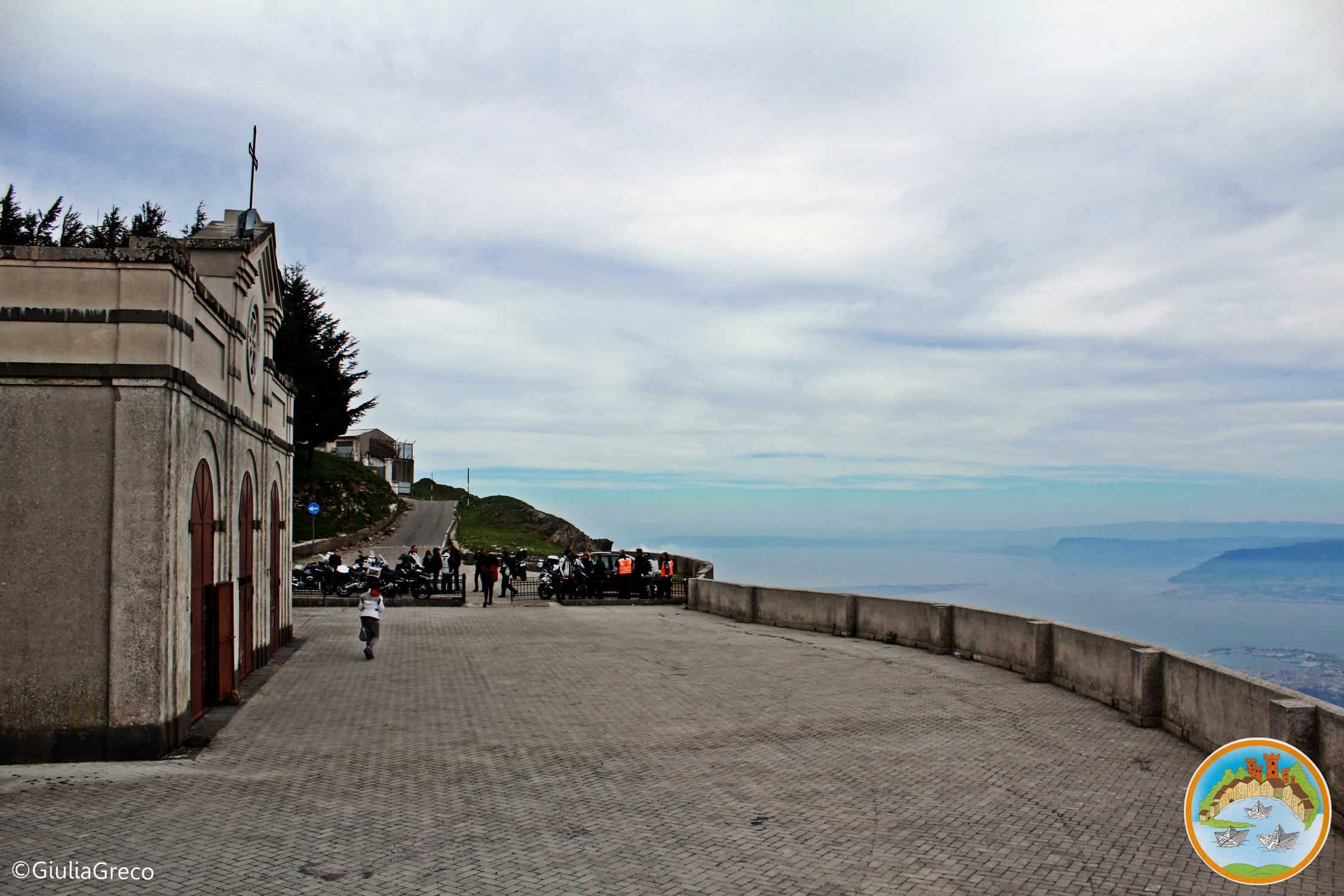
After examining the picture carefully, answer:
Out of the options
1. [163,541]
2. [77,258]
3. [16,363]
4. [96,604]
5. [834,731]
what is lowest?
[834,731]

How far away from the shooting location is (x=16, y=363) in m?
10.8

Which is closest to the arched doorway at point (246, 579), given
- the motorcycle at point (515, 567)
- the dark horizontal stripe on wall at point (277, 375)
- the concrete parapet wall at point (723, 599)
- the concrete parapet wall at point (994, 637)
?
the dark horizontal stripe on wall at point (277, 375)

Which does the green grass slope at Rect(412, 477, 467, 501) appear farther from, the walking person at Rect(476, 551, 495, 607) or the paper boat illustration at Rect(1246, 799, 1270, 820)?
the paper boat illustration at Rect(1246, 799, 1270, 820)

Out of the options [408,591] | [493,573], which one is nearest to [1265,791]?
[493,573]

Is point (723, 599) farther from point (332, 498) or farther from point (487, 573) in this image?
point (332, 498)

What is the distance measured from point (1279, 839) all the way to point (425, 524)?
67.2 metres

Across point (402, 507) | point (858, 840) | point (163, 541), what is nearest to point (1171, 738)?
point (858, 840)

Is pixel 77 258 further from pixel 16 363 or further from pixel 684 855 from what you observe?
pixel 684 855

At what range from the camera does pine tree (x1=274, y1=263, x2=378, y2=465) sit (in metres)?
53.6

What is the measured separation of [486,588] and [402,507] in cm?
4715

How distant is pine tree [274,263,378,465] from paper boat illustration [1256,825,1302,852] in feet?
168

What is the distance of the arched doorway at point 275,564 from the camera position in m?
19.0

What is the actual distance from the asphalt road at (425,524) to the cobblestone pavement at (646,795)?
131 ft

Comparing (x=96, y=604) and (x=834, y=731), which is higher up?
(x=96, y=604)
